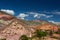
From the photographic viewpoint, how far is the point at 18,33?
149 inches

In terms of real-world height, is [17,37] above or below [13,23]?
below

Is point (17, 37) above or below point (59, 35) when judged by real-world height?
below

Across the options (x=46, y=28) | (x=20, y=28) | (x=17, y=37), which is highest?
(x=46, y=28)

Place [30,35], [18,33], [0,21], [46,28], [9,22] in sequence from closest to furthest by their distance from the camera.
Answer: [0,21]
[9,22]
[18,33]
[30,35]
[46,28]

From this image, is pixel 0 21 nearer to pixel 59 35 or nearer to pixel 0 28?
pixel 0 28

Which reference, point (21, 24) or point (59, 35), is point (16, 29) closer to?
point (21, 24)

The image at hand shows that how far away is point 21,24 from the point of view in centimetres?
380

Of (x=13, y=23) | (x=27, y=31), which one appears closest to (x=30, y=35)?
(x=27, y=31)

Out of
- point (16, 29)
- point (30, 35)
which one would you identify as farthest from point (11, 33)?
point (30, 35)

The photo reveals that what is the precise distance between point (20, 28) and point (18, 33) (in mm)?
192

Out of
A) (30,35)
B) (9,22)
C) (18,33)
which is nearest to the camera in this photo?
(9,22)

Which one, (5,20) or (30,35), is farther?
(30,35)

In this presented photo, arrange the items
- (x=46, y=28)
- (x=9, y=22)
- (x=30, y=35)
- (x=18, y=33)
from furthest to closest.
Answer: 1. (x=46, y=28)
2. (x=30, y=35)
3. (x=18, y=33)
4. (x=9, y=22)

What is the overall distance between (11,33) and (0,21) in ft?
2.01
